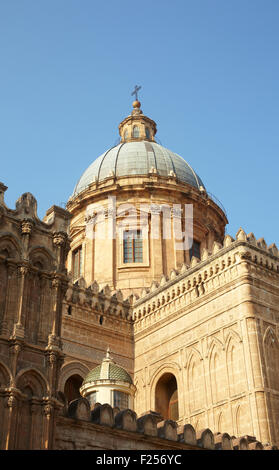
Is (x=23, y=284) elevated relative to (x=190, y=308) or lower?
lower

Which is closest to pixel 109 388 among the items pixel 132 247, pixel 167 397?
pixel 167 397

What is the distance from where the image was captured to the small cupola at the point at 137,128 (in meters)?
44.3

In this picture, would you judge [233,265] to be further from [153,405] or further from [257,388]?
[153,405]

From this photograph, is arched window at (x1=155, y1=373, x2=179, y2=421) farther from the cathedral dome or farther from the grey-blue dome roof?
the grey-blue dome roof

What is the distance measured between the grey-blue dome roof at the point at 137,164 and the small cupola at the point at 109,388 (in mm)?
18019

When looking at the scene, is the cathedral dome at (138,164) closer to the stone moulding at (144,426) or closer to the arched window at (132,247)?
the arched window at (132,247)

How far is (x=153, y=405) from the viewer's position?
2866cm

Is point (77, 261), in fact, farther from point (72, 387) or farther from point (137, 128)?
point (137, 128)

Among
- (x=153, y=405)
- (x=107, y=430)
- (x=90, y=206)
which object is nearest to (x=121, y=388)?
(x=107, y=430)

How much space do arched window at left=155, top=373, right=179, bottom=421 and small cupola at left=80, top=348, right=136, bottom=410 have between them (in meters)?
6.19

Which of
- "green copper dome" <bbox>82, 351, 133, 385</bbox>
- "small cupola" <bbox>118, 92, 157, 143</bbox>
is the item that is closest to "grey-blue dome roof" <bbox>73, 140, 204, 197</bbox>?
"small cupola" <bbox>118, 92, 157, 143</bbox>

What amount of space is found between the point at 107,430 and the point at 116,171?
23904 mm

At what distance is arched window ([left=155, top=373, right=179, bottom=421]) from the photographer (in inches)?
1133

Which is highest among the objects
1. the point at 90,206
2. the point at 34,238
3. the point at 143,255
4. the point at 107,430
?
the point at 90,206
